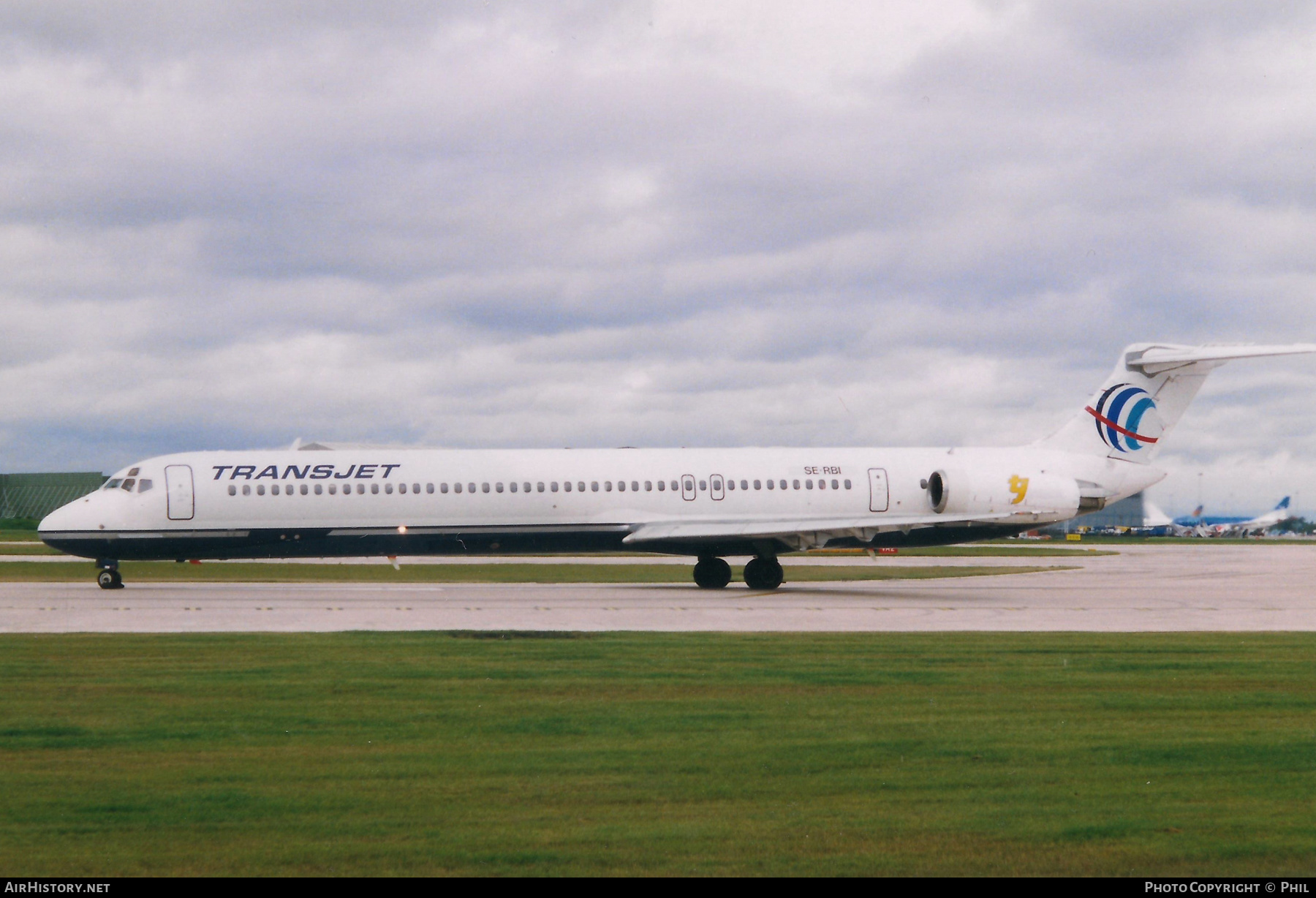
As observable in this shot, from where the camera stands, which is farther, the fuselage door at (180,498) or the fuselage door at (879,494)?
the fuselage door at (879,494)

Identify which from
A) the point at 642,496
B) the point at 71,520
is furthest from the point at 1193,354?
the point at 71,520

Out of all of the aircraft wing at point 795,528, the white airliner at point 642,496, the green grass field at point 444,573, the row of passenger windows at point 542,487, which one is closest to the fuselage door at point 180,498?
the white airliner at point 642,496

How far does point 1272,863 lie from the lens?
719 cm

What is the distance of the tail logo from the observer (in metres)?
37.0

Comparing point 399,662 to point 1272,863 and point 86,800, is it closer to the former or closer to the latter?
point 86,800

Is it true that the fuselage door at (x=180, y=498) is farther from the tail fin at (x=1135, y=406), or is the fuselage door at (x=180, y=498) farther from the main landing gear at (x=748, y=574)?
the tail fin at (x=1135, y=406)

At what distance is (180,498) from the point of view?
3169 centimetres

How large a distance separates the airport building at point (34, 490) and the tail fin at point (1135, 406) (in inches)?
3981

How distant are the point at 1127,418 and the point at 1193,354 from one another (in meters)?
2.56

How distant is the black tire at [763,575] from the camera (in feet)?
111

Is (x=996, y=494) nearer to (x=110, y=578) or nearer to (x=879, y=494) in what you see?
(x=879, y=494)

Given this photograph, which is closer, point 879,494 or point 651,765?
point 651,765

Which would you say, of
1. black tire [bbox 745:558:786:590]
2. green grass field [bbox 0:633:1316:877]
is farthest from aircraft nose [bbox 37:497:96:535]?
black tire [bbox 745:558:786:590]

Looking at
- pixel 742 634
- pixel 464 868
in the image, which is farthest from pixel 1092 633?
pixel 464 868
